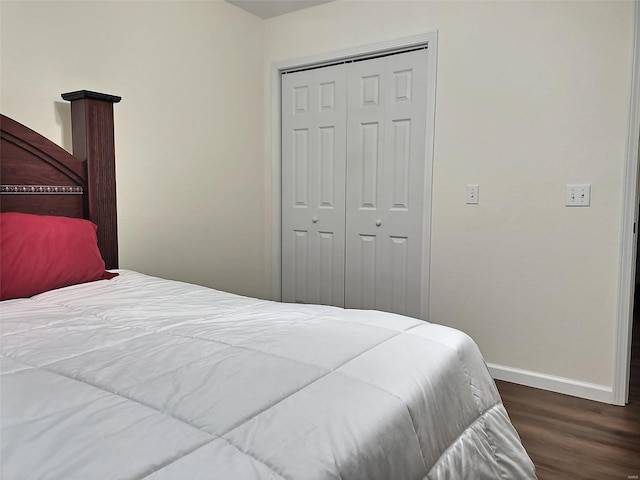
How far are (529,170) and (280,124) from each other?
1.78m

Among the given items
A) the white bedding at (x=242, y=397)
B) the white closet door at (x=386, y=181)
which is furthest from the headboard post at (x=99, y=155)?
the white closet door at (x=386, y=181)

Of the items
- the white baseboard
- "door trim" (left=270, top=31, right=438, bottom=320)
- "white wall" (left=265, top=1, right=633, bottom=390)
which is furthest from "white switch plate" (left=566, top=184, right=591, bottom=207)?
the white baseboard

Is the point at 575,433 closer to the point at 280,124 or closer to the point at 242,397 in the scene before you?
the point at 242,397

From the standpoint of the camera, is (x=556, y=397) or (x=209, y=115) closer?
(x=556, y=397)

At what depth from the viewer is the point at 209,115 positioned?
3.29 m

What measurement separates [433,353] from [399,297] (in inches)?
76.0

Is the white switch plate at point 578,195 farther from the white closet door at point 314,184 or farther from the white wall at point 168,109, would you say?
the white wall at point 168,109

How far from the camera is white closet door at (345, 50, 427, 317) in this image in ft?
10.2

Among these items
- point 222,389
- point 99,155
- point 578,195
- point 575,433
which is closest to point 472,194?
point 578,195

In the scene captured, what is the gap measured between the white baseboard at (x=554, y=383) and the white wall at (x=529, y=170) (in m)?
0.03

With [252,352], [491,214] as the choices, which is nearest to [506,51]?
[491,214]

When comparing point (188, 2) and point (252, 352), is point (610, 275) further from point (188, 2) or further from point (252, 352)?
point (188, 2)

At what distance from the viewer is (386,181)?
3.24 meters

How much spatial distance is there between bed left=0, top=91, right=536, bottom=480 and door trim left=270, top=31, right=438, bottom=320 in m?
1.54
